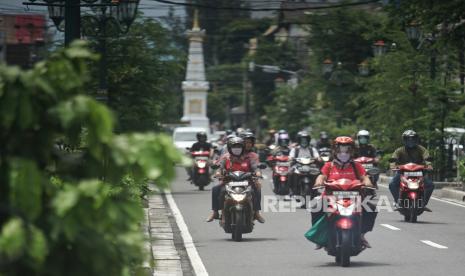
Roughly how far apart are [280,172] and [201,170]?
4756mm

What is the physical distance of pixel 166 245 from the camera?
16.6 m

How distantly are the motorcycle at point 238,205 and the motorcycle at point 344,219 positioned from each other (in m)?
3.42

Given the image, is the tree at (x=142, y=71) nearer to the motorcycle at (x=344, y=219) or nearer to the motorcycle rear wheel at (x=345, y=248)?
the motorcycle at (x=344, y=219)

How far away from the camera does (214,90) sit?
125938mm

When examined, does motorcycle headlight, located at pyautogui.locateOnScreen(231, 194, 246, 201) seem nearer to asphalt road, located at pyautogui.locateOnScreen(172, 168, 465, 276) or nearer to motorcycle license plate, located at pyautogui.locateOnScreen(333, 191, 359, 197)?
asphalt road, located at pyautogui.locateOnScreen(172, 168, 465, 276)

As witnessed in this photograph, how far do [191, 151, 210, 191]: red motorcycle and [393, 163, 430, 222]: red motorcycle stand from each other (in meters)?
13.7

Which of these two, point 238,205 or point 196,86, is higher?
point 238,205

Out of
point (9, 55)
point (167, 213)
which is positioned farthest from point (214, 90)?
point (167, 213)

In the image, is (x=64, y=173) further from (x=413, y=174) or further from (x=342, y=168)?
(x=413, y=174)

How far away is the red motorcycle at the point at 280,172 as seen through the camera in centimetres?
3033

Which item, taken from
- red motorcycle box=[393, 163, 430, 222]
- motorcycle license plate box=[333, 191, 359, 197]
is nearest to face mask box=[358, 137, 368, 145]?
red motorcycle box=[393, 163, 430, 222]

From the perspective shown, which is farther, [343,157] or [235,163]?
[235,163]

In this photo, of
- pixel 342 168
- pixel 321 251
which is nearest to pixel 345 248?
pixel 342 168

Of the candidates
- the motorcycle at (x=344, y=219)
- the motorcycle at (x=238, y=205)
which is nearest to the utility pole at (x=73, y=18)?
the motorcycle at (x=238, y=205)
